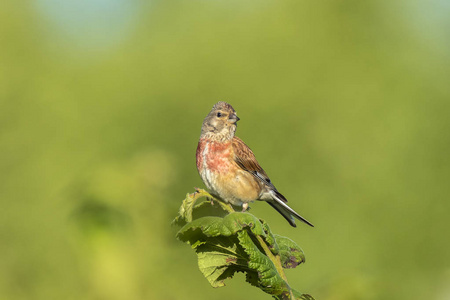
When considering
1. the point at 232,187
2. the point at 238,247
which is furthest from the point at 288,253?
the point at 232,187

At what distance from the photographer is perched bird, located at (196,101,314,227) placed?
512 cm

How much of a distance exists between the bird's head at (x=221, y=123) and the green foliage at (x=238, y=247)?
7.19ft

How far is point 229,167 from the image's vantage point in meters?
5.25

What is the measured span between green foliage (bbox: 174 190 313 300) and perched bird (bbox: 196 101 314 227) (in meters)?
2.00

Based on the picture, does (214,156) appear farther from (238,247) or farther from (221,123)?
(238,247)

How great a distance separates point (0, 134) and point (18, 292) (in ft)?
60.9

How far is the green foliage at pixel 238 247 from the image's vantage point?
2299mm

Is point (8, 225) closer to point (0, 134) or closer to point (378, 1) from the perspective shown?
point (0, 134)

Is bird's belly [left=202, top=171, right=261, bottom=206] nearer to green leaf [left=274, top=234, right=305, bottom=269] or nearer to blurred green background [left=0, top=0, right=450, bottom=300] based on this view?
green leaf [left=274, top=234, right=305, bottom=269]

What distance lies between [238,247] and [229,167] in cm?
271

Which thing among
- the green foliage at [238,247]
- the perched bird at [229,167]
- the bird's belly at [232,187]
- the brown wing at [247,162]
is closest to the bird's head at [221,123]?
the perched bird at [229,167]

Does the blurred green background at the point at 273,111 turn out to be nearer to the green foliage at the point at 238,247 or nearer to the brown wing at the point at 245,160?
the brown wing at the point at 245,160

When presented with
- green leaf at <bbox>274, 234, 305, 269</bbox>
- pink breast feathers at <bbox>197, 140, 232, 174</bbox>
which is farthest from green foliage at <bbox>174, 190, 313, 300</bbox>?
pink breast feathers at <bbox>197, 140, 232, 174</bbox>

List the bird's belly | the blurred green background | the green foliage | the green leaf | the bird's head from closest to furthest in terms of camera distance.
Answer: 1. the green foliage
2. the green leaf
3. the bird's belly
4. the bird's head
5. the blurred green background
